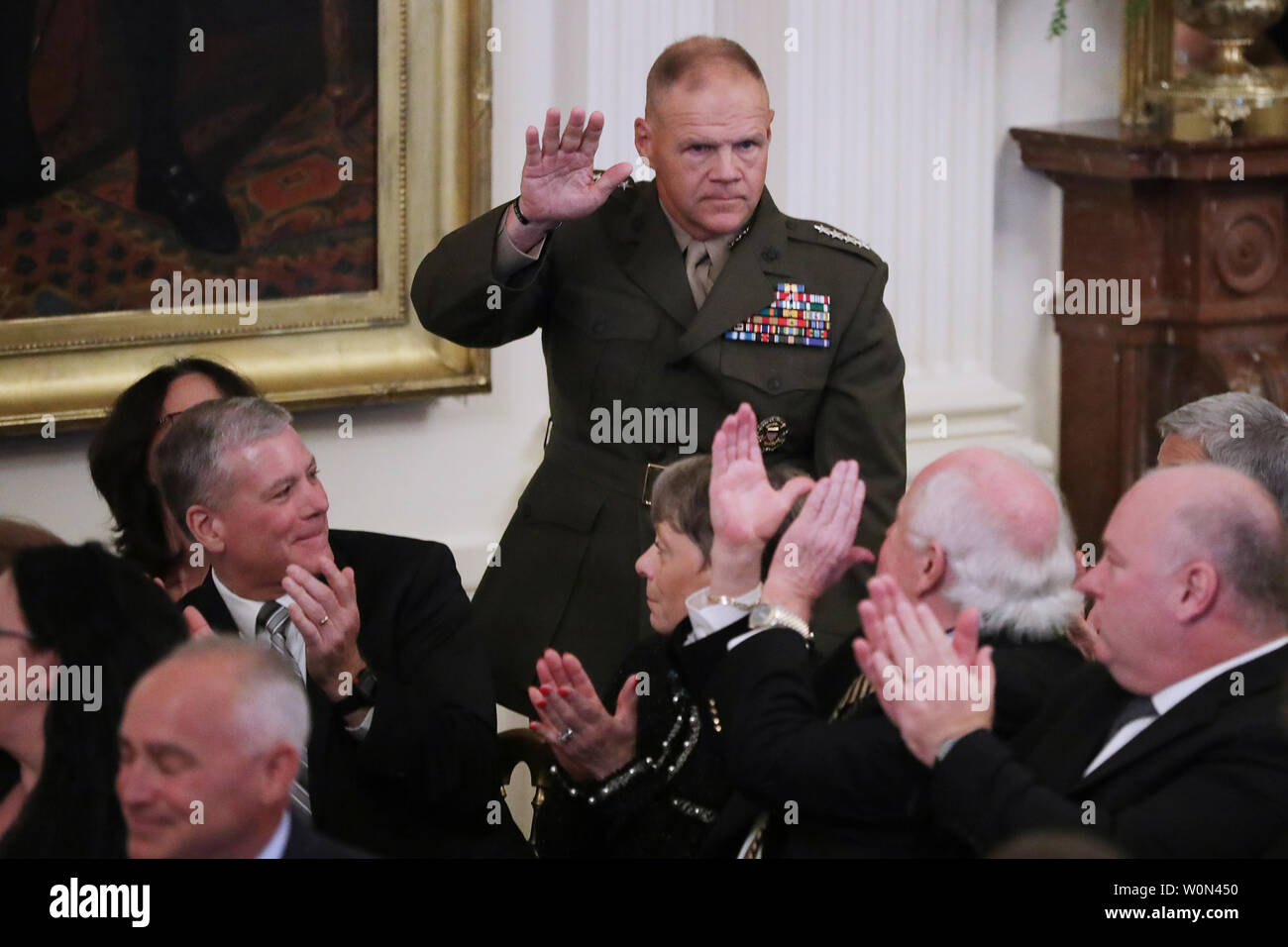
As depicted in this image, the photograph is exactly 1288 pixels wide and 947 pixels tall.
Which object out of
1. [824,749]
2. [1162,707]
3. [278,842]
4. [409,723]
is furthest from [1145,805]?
[409,723]

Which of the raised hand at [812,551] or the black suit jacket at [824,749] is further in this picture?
the raised hand at [812,551]

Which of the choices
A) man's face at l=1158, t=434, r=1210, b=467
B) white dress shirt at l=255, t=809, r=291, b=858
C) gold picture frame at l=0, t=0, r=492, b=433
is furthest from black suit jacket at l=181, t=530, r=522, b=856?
gold picture frame at l=0, t=0, r=492, b=433

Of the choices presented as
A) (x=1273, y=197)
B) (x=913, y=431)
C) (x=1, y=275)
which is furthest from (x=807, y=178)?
(x=1, y=275)

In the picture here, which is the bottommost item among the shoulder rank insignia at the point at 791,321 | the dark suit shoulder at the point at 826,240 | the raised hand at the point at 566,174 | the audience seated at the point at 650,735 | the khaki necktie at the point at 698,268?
the audience seated at the point at 650,735

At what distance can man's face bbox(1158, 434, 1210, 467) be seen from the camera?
3186 mm

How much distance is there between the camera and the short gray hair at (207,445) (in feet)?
9.81

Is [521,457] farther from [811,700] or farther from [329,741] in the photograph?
[811,700]

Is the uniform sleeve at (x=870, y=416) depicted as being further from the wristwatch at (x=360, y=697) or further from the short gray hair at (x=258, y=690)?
the short gray hair at (x=258, y=690)

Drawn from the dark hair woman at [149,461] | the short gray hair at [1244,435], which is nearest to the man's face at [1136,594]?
the short gray hair at [1244,435]

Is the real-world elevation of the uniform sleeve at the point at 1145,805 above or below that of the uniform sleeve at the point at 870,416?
below

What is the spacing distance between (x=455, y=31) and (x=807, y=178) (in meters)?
1.04

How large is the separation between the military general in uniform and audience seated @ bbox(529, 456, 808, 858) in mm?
409

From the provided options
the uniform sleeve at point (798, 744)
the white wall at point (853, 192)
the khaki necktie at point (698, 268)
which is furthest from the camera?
the white wall at point (853, 192)

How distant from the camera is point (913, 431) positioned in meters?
5.34
